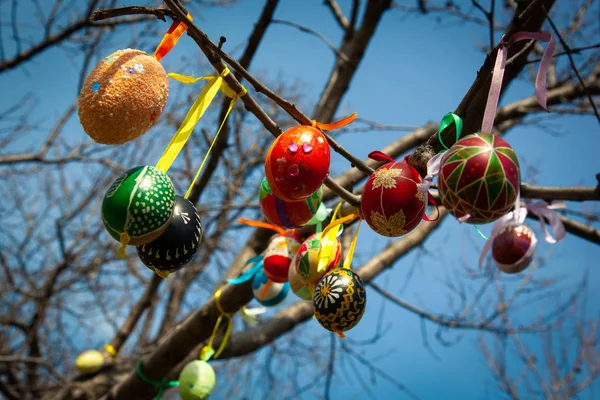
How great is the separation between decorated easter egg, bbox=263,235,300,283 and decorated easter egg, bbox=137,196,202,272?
1.67ft

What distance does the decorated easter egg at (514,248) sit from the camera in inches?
64.6

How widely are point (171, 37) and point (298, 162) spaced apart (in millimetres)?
418

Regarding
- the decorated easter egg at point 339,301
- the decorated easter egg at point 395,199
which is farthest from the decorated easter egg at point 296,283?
the decorated easter egg at point 395,199


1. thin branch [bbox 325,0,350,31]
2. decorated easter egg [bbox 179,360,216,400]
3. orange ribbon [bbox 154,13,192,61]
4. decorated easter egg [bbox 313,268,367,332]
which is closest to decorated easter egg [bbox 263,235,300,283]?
decorated easter egg [bbox 313,268,367,332]

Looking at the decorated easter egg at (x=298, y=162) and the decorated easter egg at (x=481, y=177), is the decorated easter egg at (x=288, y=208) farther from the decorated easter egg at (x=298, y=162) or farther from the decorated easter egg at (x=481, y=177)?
the decorated easter egg at (x=481, y=177)

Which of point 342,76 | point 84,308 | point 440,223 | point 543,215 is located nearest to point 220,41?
point 543,215

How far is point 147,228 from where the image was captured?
0.94 meters

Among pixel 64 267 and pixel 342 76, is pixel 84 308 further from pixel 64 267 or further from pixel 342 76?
pixel 342 76

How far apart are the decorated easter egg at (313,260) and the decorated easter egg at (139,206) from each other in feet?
1.46

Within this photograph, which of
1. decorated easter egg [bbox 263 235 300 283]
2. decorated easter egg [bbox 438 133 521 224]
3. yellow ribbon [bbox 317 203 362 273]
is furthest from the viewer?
decorated easter egg [bbox 263 235 300 283]

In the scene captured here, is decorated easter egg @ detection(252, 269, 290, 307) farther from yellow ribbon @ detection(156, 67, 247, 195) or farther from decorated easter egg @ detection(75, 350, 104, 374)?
decorated easter egg @ detection(75, 350, 104, 374)

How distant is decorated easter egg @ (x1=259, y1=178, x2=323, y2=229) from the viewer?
129 cm

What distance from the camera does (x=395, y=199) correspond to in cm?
104

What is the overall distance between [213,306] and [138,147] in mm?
3081
